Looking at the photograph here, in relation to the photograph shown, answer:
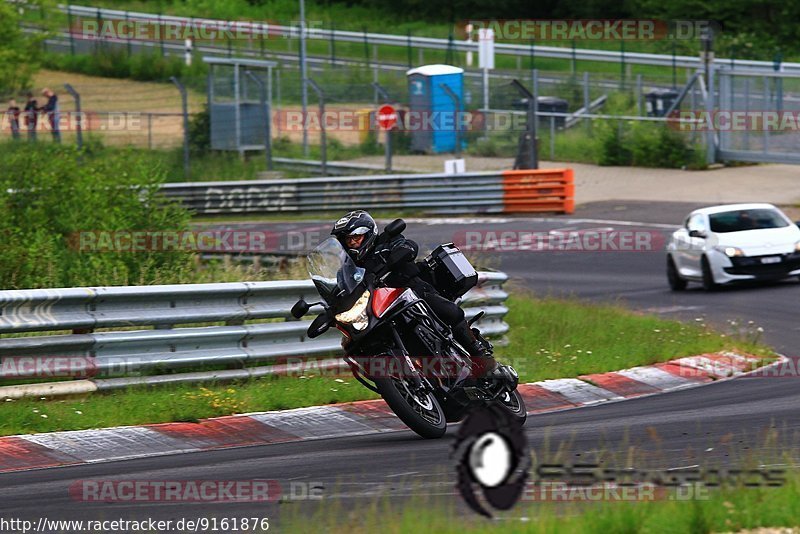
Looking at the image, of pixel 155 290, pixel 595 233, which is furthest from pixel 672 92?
pixel 155 290

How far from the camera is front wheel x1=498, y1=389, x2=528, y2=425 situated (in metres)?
10.0

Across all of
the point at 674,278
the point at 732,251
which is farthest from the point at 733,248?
the point at 674,278

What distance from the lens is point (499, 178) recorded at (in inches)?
1195

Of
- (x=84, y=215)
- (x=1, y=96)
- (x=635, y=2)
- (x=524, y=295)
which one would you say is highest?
(x=635, y=2)

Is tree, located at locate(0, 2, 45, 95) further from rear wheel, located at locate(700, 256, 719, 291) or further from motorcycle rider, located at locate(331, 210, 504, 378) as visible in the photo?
motorcycle rider, located at locate(331, 210, 504, 378)

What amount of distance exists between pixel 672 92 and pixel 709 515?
32.8 m

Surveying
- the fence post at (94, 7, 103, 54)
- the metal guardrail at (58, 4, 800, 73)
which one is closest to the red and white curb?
the metal guardrail at (58, 4, 800, 73)

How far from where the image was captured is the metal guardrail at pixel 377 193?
3022 centimetres

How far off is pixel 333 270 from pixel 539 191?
69.2 ft

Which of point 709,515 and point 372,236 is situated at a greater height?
point 372,236

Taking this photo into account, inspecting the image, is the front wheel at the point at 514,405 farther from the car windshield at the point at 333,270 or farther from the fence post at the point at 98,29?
the fence post at the point at 98,29

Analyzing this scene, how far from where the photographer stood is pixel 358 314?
9289mm

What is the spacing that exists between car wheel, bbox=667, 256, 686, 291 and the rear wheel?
492 mm

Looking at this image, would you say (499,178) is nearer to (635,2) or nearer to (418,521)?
(418,521)
